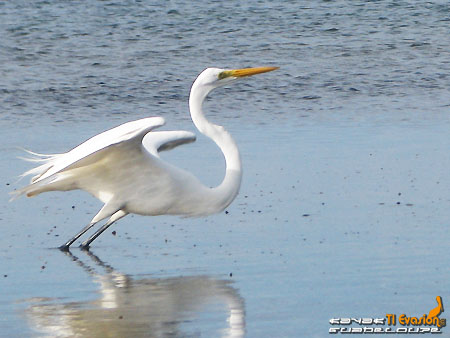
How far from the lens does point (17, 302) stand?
6.84 metres

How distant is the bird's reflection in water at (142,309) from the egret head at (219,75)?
5.60 ft

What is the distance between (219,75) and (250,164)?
106 inches

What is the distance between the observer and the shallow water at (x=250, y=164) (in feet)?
22.3

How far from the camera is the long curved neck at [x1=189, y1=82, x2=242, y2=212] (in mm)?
8414

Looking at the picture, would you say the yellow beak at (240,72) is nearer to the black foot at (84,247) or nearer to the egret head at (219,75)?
the egret head at (219,75)

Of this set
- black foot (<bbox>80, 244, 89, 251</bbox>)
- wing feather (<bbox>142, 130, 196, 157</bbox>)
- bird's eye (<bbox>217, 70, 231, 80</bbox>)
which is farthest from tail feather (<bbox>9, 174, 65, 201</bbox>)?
bird's eye (<bbox>217, 70, 231, 80</bbox>)

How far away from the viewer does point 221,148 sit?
845 centimetres

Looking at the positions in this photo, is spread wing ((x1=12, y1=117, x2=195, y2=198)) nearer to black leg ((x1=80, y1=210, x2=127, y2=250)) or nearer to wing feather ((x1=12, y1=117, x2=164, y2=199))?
wing feather ((x1=12, y1=117, x2=164, y2=199))

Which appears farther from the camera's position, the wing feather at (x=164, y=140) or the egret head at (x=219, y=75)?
the wing feather at (x=164, y=140)

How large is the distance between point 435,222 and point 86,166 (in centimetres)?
268

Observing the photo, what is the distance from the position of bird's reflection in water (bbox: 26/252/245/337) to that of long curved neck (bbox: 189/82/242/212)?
117 cm

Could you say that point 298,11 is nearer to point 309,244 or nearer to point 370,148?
point 370,148

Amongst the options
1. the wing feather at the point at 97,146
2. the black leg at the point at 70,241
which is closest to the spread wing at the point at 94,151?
the wing feather at the point at 97,146

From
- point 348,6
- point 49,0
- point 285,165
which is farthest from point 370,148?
point 49,0
